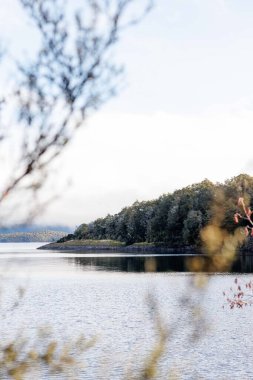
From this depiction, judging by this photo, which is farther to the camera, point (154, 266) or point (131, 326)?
point (154, 266)

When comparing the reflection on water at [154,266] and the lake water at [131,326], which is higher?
the reflection on water at [154,266]

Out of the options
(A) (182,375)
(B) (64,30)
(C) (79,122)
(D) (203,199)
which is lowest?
(A) (182,375)

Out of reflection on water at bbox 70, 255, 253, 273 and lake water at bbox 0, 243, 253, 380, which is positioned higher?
reflection on water at bbox 70, 255, 253, 273

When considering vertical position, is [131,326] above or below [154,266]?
below

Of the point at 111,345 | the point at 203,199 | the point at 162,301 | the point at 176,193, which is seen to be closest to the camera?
the point at 111,345

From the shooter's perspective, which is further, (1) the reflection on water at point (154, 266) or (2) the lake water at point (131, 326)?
(1) the reflection on water at point (154, 266)

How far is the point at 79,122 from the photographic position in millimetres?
5559

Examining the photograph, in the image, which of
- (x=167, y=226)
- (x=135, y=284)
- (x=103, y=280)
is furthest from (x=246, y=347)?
(x=167, y=226)

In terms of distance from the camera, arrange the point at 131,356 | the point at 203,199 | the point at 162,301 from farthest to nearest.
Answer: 1. the point at 203,199
2. the point at 162,301
3. the point at 131,356

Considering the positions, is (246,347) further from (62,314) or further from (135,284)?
(135,284)

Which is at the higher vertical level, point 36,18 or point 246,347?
point 36,18

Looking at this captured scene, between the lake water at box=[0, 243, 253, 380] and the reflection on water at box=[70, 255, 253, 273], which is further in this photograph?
the reflection on water at box=[70, 255, 253, 273]

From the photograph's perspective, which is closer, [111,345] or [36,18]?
[36,18]

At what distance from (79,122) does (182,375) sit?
21.0 metres
